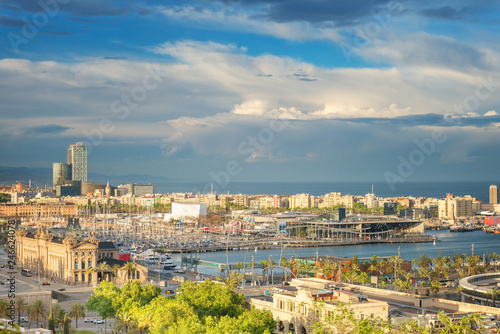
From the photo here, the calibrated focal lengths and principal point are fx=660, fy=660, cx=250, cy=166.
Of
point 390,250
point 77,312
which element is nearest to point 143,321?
point 77,312

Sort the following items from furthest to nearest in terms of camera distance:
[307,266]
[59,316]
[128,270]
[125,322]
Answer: [307,266]
[128,270]
[59,316]
[125,322]

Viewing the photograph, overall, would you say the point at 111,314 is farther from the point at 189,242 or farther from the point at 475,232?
the point at 475,232

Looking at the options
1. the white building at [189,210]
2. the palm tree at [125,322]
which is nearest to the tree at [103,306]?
the palm tree at [125,322]

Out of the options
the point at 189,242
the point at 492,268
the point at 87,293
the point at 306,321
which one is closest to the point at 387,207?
the point at 189,242

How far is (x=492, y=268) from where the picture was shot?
238ft

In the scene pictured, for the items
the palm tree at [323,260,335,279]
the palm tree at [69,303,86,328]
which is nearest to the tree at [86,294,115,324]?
the palm tree at [69,303,86,328]

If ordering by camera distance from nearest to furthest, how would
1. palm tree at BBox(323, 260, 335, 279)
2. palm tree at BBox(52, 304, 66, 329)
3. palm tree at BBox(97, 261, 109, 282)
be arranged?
palm tree at BBox(52, 304, 66, 329)
palm tree at BBox(97, 261, 109, 282)
palm tree at BBox(323, 260, 335, 279)

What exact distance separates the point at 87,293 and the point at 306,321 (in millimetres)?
23550

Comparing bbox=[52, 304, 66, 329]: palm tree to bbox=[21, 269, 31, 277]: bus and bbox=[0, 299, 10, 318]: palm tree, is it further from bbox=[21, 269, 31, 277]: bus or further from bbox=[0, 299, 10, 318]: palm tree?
bbox=[21, 269, 31, 277]: bus

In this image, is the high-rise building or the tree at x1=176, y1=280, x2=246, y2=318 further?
the high-rise building

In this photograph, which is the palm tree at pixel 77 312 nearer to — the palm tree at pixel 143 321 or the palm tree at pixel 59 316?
the palm tree at pixel 59 316

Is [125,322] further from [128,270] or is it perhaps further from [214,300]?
[128,270]

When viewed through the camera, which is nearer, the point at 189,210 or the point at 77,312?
the point at 77,312

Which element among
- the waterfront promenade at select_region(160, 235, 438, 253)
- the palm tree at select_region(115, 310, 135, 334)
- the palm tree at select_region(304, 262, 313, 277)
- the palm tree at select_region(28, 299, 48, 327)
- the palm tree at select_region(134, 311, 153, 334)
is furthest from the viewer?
the waterfront promenade at select_region(160, 235, 438, 253)
